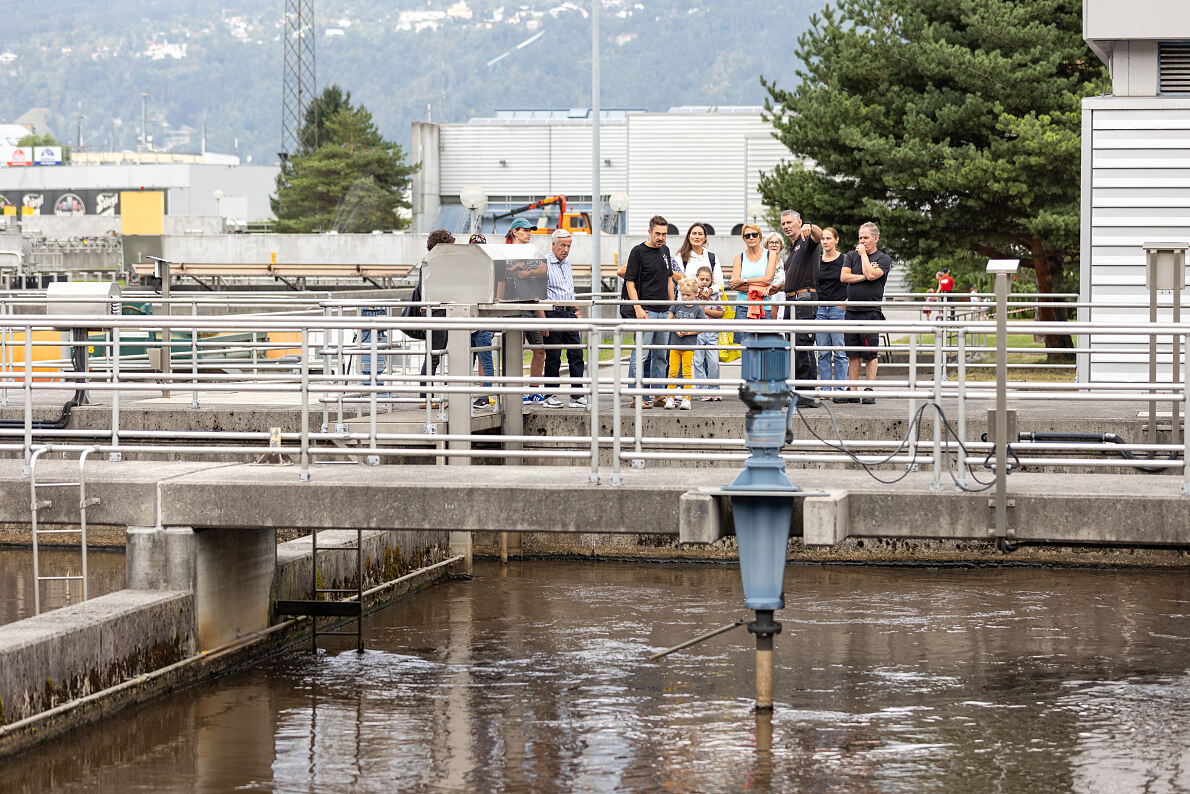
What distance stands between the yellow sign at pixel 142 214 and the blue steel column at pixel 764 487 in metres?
71.5

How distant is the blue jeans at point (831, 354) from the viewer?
1582 cm

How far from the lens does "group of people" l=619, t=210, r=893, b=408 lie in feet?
51.2

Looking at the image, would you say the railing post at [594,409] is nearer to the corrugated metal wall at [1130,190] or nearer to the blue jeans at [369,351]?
the blue jeans at [369,351]

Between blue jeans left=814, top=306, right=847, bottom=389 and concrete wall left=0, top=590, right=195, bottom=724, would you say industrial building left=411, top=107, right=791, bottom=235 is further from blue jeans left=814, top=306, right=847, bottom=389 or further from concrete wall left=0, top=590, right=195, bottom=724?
concrete wall left=0, top=590, right=195, bottom=724

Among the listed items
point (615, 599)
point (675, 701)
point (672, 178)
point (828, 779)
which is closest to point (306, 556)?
point (615, 599)

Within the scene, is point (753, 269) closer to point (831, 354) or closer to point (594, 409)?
point (831, 354)

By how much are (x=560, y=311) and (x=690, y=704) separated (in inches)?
268

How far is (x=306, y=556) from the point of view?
13141 millimetres

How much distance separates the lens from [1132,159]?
64.2ft

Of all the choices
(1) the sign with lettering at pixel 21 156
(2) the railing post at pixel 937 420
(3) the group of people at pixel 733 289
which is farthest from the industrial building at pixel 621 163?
(1) the sign with lettering at pixel 21 156

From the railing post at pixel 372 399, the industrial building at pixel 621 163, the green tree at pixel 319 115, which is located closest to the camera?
the railing post at pixel 372 399

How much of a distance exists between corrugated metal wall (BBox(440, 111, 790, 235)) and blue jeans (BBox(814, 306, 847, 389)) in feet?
176

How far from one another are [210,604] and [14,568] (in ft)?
17.4

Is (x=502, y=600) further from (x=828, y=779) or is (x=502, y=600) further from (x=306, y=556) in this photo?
(x=828, y=779)
